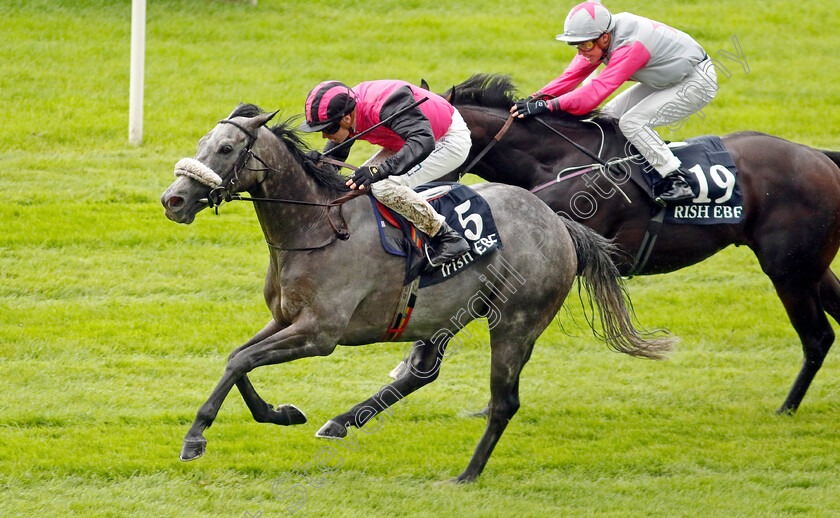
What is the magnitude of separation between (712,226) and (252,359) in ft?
10.3

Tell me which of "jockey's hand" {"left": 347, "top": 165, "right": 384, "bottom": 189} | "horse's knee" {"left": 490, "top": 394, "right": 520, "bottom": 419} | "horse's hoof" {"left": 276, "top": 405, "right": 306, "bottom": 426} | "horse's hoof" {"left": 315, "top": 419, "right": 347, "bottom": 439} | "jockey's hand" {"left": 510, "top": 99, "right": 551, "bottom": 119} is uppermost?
"jockey's hand" {"left": 347, "top": 165, "right": 384, "bottom": 189}

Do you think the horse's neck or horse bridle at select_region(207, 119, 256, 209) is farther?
the horse's neck

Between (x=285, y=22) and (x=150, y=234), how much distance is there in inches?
232

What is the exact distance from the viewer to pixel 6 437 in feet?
18.7

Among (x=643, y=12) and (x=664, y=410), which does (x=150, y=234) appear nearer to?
(x=664, y=410)

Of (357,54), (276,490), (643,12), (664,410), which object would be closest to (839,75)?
(643,12)

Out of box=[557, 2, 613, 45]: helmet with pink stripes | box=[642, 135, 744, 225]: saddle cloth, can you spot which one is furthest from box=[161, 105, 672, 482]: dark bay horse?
box=[557, 2, 613, 45]: helmet with pink stripes

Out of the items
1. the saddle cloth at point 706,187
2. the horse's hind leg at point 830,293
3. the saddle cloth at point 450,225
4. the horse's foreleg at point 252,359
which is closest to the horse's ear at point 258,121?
the saddle cloth at point 450,225

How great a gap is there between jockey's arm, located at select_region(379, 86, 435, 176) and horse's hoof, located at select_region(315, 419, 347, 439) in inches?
55.9

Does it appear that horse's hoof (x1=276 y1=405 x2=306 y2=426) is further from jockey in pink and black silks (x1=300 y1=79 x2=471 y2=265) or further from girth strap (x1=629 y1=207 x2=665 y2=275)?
girth strap (x1=629 y1=207 x2=665 y2=275)

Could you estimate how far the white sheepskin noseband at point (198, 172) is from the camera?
442cm

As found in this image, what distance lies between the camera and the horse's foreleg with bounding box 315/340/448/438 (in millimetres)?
5438

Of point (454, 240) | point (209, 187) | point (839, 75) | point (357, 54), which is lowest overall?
point (839, 75)

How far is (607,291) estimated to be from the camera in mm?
5617
